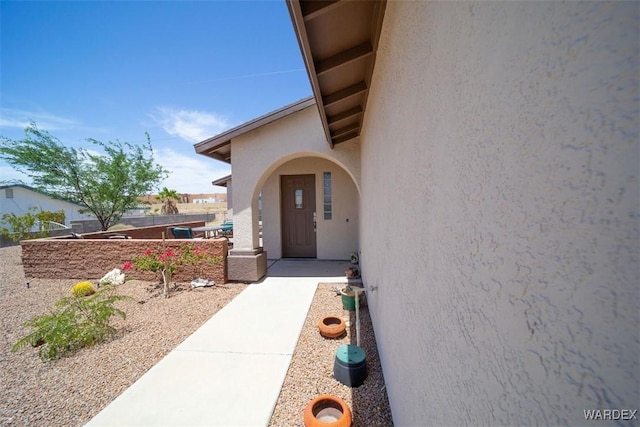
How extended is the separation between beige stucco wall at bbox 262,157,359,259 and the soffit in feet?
12.5

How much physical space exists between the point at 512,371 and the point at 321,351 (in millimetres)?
3377

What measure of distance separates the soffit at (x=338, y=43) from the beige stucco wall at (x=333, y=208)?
3.80 metres

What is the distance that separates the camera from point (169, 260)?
20.1 feet

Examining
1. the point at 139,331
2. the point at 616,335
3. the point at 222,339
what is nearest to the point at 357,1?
the point at 616,335

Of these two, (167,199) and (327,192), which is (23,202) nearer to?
(167,199)

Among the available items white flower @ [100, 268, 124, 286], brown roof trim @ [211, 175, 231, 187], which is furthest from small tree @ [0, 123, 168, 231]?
white flower @ [100, 268, 124, 286]

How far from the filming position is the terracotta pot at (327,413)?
88.5 inches

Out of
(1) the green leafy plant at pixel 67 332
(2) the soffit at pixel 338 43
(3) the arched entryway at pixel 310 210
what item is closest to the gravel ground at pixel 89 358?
(1) the green leafy plant at pixel 67 332

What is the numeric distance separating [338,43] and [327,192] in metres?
5.72

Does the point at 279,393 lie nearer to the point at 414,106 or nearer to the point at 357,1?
the point at 414,106

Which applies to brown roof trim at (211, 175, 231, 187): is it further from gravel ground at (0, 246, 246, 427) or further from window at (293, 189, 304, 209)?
gravel ground at (0, 246, 246, 427)

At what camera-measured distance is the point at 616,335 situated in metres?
0.42

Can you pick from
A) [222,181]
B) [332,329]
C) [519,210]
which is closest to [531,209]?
[519,210]

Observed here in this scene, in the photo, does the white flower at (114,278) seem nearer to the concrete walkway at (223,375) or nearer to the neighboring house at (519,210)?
the concrete walkway at (223,375)
